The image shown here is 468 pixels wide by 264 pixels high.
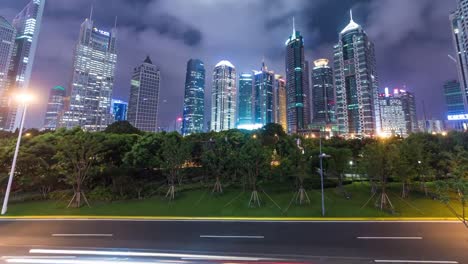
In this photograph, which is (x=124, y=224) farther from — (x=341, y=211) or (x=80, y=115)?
(x=80, y=115)

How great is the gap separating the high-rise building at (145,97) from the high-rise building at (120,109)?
11.8 m

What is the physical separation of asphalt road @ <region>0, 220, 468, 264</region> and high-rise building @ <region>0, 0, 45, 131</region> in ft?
481

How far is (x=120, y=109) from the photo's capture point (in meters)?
181

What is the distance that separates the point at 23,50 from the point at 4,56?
15.7 metres

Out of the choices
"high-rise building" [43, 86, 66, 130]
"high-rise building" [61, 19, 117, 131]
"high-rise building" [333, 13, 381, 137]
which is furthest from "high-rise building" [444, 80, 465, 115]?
"high-rise building" [43, 86, 66, 130]

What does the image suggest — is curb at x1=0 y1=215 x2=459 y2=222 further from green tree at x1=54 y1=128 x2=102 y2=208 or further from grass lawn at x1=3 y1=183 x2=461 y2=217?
green tree at x1=54 y1=128 x2=102 y2=208

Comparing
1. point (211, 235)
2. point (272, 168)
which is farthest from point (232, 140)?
point (211, 235)

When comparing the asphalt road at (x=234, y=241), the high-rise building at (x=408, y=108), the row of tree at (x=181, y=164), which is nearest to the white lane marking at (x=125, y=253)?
the asphalt road at (x=234, y=241)

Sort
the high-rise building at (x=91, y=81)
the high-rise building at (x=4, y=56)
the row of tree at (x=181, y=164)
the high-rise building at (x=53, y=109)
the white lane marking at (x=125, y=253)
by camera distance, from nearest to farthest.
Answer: the white lane marking at (x=125, y=253) < the row of tree at (x=181, y=164) < the high-rise building at (x=4, y=56) < the high-rise building at (x=91, y=81) < the high-rise building at (x=53, y=109)

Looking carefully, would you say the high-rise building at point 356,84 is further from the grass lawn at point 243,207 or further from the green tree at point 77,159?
the green tree at point 77,159

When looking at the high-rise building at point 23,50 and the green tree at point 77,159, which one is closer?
the green tree at point 77,159

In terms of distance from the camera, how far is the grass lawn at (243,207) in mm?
21672

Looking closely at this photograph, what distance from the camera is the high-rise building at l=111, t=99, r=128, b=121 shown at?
579 ft

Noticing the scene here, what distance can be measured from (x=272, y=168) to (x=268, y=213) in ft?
20.1
